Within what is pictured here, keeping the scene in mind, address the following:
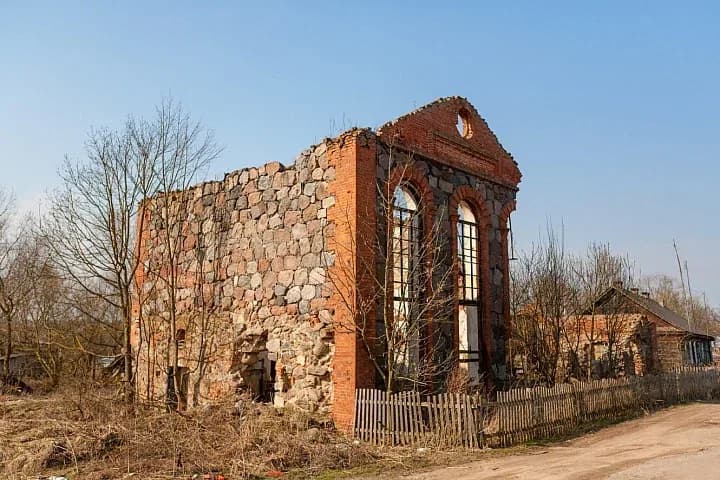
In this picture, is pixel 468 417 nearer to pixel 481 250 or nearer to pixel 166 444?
pixel 166 444

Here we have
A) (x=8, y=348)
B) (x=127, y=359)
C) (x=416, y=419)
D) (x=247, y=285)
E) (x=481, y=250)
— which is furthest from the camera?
(x=8, y=348)

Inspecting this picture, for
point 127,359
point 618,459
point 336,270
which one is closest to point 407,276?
point 336,270

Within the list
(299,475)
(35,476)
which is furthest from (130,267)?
(299,475)

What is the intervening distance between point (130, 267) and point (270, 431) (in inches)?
307

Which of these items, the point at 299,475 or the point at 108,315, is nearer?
the point at 299,475

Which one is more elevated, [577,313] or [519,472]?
[577,313]

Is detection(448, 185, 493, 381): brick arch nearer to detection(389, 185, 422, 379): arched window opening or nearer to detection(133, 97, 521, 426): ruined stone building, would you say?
detection(133, 97, 521, 426): ruined stone building

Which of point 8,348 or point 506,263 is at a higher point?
point 506,263

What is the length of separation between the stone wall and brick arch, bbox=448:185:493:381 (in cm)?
340

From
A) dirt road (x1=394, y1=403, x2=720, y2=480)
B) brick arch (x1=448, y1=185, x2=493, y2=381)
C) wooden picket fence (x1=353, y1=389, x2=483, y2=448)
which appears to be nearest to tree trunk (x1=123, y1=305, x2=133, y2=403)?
wooden picket fence (x1=353, y1=389, x2=483, y2=448)

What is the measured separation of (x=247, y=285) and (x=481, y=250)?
5.94m

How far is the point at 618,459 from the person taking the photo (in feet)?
33.2

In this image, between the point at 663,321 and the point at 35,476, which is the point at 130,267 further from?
the point at 663,321

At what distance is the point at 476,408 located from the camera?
35.3 ft
